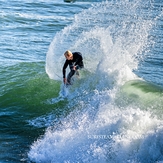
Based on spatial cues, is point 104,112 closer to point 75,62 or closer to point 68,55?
point 68,55

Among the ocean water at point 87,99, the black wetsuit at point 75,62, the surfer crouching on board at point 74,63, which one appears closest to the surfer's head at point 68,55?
the surfer crouching on board at point 74,63

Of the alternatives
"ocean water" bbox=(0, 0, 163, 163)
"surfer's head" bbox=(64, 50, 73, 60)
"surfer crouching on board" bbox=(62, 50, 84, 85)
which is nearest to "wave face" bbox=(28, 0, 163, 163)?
"ocean water" bbox=(0, 0, 163, 163)

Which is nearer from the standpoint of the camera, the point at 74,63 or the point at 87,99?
the point at 87,99

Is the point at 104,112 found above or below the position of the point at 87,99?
above

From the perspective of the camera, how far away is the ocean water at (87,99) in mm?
12883

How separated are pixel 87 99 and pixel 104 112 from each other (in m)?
3.10

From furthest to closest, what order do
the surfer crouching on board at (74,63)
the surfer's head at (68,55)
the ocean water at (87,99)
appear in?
the surfer crouching on board at (74,63), the surfer's head at (68,55), the ocean water at (87,99)

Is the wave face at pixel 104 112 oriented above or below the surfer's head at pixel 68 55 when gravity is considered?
below

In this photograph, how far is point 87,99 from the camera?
58.9 feet

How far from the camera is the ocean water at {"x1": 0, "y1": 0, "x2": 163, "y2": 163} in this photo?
12883mm

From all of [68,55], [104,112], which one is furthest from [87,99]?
[104,112]

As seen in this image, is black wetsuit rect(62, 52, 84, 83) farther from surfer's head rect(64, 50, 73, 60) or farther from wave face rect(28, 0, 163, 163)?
wave face rect(28, 0, 163, 163)

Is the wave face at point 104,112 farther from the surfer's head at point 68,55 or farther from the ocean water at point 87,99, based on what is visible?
the surfer's head at point 68,55

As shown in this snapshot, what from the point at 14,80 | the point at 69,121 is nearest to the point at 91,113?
the point at 69,121
